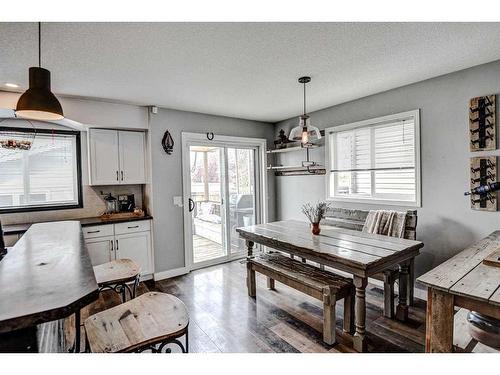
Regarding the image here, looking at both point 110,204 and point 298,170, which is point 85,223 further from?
point 298,170

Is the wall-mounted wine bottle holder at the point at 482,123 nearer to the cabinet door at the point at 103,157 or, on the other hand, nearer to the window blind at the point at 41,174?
the cabinet door at the point at 103,157

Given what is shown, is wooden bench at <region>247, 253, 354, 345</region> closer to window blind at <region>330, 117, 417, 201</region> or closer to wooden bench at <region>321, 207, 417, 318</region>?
wooden bench at <region>321, 207, 417, 318</region>

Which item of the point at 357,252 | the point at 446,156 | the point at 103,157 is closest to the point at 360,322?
the point at 357,252

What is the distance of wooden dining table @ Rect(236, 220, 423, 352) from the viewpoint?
6.71 feet

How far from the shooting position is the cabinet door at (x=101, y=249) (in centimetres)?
333

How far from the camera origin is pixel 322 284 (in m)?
2.31

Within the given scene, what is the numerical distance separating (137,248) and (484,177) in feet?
13.1

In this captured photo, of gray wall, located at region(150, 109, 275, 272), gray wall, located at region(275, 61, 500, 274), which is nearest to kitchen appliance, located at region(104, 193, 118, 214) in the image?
gray wall, located at region(150, 109, 275, 272)

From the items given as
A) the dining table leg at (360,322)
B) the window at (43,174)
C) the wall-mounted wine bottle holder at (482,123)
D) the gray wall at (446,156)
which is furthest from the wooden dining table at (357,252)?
the window at (43,174)

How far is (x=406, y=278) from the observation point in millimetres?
2555

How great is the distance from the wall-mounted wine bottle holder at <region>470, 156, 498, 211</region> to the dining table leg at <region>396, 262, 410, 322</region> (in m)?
0.87
